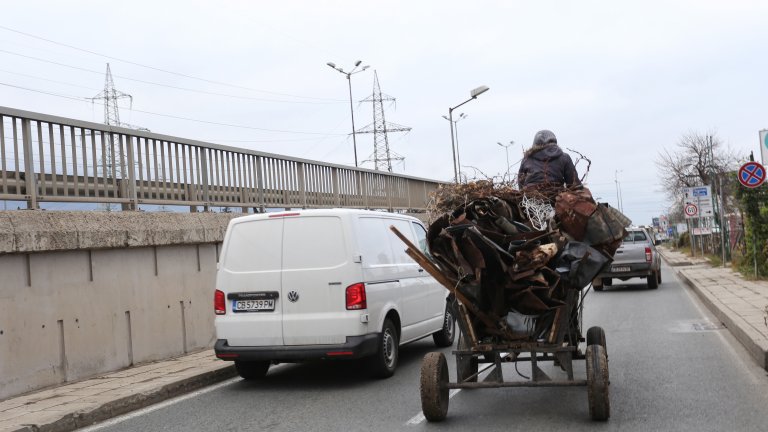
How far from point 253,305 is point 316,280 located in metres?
0.78

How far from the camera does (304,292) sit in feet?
28.1

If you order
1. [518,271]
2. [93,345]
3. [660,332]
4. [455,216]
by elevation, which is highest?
[455,216]

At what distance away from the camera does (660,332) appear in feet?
41.1

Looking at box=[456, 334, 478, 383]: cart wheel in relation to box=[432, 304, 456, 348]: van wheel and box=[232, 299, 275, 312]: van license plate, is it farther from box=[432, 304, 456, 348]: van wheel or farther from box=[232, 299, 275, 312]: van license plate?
box=[432, 304, 456, 348]: van wheel

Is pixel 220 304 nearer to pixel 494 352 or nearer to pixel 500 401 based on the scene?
pixel 500 401

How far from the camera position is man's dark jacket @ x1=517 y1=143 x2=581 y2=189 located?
297 inches

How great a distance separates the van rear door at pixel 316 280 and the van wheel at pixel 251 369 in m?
1.02

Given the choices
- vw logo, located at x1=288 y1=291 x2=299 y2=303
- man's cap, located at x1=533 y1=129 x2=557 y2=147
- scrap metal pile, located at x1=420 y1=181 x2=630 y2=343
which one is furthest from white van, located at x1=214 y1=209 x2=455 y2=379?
man's cap, located at x1=533 y1=129 x2=557 y2=147

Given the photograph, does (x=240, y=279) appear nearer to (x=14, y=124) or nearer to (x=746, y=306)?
(x=14, y=124)

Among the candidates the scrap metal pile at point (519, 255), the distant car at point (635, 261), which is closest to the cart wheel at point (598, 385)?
the scrap metal pile at point (519, 255)

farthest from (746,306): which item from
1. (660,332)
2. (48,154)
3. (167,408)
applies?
(48,154)

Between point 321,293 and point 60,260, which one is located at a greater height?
point 60,260

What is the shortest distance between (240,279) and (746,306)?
9437mm

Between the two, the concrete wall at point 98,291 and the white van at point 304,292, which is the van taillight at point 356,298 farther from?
the concrete wall at point 98,291
